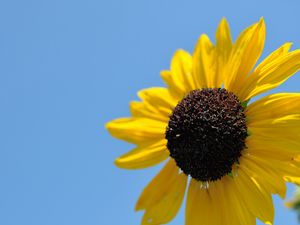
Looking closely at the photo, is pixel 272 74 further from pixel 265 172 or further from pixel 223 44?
pixel 265 172

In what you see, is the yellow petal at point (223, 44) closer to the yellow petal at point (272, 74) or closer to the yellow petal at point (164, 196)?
the yellow petal at point (272, 74)

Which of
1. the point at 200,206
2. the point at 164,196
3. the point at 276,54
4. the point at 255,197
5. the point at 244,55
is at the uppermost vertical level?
the point at 244,55

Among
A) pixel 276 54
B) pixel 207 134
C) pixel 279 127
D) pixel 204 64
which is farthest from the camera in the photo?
pixel 204 64

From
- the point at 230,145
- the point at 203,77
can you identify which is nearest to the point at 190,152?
the point at 230,145

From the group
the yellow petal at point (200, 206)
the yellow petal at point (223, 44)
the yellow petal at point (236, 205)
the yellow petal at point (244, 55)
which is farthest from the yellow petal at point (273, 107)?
the yellow petal at point (200, 206)

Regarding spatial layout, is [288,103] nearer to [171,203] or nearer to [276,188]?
[276,188]

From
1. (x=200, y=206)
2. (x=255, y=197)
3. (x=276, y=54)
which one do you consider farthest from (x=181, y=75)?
(x=255, y=197)
